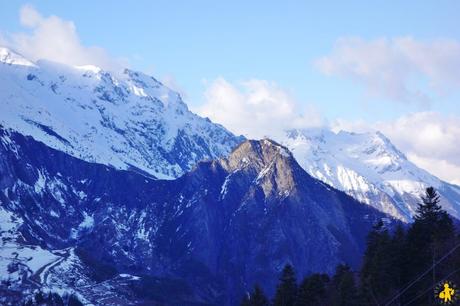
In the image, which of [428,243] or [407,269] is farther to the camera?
[428,243]

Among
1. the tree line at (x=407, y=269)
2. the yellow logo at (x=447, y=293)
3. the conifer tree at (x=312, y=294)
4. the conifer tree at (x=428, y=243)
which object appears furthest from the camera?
the conifer tree at (x=312, y=294)

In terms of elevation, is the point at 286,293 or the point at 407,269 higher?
the point at 286,293

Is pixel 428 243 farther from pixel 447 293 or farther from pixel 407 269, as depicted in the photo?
pixel 447 293

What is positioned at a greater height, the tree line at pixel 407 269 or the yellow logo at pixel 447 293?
the tree line at pixel 407 269

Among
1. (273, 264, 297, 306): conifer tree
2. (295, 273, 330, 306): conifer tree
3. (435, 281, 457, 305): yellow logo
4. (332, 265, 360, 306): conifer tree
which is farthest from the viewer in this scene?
(273, 264, 297, 306): conifer tree

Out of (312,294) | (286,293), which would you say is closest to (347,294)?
(312,294)

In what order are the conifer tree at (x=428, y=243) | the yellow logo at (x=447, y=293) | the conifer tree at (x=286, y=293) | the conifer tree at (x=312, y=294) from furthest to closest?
1. the conifer tree at (x=286, y=293)
2. the conifer tree at (x=312, y=294)
3. the conifer tree at (x=428, y=243)
4. the yellow logo at (x=447, y=293)

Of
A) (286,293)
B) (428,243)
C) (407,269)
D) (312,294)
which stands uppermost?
(286,293)

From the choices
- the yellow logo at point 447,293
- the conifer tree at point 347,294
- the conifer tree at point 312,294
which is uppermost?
the conifer tree at point 312,294


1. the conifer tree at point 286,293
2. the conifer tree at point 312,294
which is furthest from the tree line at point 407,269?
the conifer tree at point 286,293

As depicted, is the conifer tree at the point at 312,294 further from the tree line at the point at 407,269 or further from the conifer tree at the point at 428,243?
the conifer tree at the point at 428,243

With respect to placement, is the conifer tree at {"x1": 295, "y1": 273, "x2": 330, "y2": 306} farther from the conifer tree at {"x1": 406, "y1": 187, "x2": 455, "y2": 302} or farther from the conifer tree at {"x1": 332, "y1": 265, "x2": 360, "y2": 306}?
the conifer tree at {"x1": 406, "y1": 187, "x2": 455, "y2": 302}

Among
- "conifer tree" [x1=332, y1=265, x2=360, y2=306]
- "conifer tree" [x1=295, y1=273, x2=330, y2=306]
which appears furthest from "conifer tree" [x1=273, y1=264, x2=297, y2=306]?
"conifer tree" [x1=332, y1=265, x2=360, y2=306]

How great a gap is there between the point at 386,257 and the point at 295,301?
28207 mm
